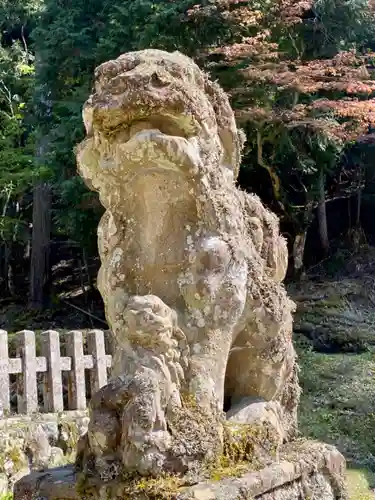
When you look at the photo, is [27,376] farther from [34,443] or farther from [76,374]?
[34,443]

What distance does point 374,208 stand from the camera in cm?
1312

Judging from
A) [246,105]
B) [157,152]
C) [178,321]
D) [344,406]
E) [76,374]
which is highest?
[246,105]

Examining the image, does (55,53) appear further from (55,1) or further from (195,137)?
(195,137)

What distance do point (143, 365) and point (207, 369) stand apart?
242 mm

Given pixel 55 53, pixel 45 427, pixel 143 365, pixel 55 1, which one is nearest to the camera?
pixel 143 365

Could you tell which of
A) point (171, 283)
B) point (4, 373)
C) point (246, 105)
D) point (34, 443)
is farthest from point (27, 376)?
point (246, 105)

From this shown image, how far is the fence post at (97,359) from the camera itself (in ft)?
20.3

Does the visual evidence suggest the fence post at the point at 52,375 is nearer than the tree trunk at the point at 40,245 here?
Yes

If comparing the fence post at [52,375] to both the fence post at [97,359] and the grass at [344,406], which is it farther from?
the grass at [344,406]

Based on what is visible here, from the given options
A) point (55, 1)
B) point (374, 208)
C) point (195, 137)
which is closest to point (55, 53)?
point (55, 1)

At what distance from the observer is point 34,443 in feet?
16.0

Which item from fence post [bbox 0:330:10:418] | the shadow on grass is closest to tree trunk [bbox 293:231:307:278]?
the shadow on grass

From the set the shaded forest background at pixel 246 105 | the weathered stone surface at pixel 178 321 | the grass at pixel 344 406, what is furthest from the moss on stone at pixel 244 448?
the shaded forest background at pixel 246 105

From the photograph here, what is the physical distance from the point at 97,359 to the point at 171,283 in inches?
157
